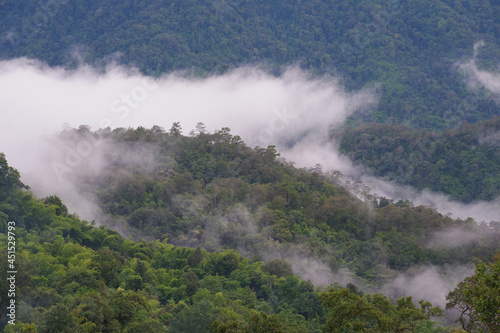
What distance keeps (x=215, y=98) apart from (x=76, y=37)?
23.8 m

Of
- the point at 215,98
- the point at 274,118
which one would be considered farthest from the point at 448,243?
the point at 215,98

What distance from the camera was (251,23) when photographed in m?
112

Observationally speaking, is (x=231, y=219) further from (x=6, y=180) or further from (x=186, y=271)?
(x=6, y=180)

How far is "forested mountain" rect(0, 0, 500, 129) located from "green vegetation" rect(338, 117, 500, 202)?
2303cm

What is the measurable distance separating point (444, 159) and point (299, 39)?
50.6 metres

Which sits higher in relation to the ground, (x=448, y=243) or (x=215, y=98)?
(x=215, y=98)

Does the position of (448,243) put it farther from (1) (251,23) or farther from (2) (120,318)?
(1) (251,23)

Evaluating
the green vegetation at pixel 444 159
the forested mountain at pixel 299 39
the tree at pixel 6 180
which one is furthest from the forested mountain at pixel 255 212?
the forested mountain at pixel 299 39

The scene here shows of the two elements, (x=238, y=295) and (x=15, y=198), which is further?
(x=15, y=198)

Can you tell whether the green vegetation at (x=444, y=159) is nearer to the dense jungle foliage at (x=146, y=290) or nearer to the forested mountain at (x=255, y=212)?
the forested mountain at (x=255, y=212)

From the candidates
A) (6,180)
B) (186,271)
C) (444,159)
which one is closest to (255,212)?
(186,271)

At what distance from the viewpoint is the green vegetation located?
217 ft

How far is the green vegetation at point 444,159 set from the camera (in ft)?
217

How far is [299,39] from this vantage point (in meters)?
113
